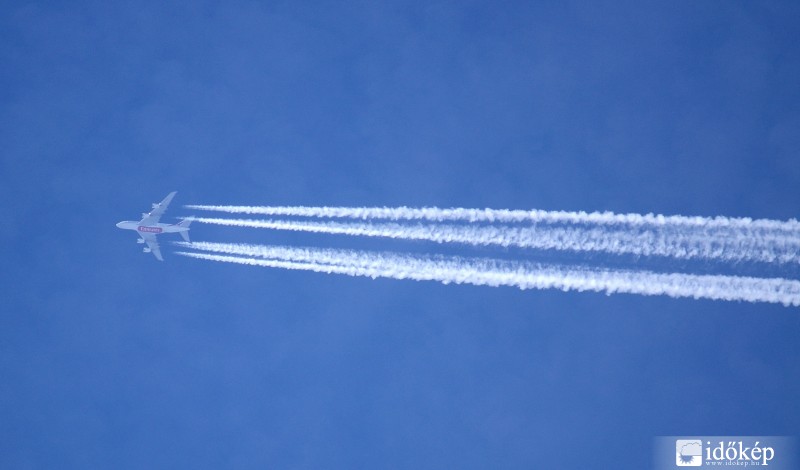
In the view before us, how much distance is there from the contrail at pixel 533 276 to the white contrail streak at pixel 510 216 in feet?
2.64

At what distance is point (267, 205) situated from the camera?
15055 mm

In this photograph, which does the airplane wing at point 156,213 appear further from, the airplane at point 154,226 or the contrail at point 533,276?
the contrail at point 533,276

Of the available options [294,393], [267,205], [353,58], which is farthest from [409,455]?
[353,58]

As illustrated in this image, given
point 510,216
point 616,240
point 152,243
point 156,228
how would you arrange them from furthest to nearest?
point 152,243 → point 156,228 → point 510,216 → point 616,240

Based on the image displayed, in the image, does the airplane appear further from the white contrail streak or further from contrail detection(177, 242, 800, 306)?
contrail detection(177, 242, 800, 306)

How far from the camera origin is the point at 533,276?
1257cm

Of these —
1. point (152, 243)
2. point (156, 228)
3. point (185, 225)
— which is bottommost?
point (152, 243)

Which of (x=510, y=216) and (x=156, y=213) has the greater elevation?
(x=156, y=213)

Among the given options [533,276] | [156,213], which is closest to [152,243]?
[156,213]

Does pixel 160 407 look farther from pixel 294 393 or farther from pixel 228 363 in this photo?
pixel 294 393

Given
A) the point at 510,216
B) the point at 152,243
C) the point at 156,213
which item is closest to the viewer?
the point at 510,216

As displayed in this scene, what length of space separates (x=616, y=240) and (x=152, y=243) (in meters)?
9.93

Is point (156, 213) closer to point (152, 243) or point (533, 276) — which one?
point (152, 243)

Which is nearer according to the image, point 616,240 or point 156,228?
point 616,240
